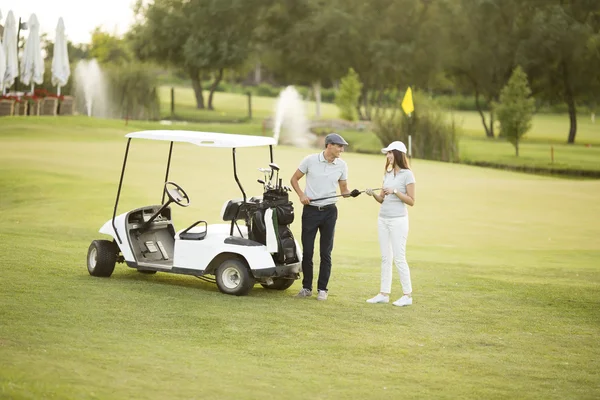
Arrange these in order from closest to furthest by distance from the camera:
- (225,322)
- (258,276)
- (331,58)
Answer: (225,322)
(258,276)
(331,58)

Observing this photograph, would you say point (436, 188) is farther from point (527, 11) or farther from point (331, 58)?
point (331, 58)

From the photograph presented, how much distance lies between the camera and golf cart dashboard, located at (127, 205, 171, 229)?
9.66 metres

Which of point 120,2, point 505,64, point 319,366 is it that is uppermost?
point 120,2

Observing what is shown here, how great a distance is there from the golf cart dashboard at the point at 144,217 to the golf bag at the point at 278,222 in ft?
4.47

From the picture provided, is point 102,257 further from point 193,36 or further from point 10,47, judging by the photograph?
point 193,36

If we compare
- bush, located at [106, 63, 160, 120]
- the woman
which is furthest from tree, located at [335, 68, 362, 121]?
the woman

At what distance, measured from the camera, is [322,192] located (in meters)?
8.89

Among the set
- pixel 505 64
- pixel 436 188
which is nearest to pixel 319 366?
pixel 436 188

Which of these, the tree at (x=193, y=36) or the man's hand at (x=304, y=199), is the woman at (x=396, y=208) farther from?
the tree at (x=193, y=36)

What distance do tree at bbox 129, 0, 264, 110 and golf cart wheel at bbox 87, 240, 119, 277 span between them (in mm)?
43769

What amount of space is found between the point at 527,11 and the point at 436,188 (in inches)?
1086

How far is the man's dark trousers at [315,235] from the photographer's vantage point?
8969mm

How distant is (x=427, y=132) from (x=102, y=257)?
24.8 meters

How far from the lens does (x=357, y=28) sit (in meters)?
52.8
